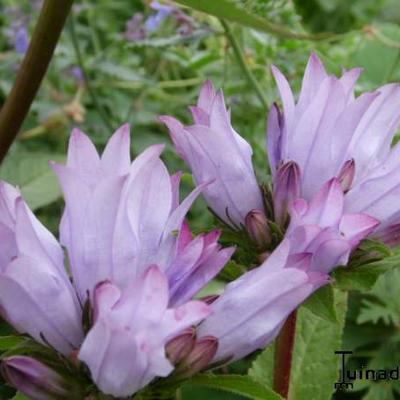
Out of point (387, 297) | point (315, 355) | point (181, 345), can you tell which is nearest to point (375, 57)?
point (387, 297)

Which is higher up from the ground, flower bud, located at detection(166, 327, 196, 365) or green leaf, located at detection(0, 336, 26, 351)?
flower bud, located at detection(166, 327, 196, 365)

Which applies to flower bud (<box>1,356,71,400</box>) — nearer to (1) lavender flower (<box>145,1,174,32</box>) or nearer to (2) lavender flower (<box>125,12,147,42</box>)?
(1) lavender flower (<box>145,1,174,32</box>)

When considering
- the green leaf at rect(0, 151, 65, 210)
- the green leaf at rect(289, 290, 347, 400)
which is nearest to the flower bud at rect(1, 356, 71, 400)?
the green leaf at rect(289, 290, 347, 400)

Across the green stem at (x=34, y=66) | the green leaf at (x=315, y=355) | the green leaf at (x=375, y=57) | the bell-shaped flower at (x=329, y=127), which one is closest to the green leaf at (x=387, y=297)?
the green leaf at (x=315, y=355)

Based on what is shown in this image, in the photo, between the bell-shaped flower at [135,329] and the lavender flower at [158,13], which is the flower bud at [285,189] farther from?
the lavender flower at [158,13]

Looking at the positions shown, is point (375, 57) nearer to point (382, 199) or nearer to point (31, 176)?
point (31, 176)

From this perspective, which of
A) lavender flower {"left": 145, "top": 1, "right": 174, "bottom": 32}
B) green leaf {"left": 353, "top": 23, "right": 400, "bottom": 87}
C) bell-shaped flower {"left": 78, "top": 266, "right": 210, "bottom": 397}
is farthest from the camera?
green leaf {"left": 353, "top": 23, "right": 400, "bottom": 87}
